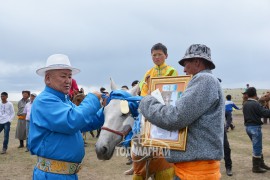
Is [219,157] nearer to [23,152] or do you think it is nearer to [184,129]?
[184,129]

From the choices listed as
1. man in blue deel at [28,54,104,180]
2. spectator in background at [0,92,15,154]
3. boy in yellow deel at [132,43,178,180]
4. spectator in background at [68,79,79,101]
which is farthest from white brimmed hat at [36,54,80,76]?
spectator in background at [0,92,15,154]

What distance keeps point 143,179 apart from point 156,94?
1758mm

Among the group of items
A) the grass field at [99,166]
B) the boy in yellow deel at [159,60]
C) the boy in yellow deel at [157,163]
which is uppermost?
the boy in yellow deel at [159,60]

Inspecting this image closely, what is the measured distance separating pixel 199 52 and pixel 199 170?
109cm

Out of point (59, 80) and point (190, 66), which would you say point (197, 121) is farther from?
point (59, 80)

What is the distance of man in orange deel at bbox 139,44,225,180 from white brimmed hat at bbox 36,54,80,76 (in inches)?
41.4

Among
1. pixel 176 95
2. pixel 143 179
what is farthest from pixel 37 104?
pixel 143 179

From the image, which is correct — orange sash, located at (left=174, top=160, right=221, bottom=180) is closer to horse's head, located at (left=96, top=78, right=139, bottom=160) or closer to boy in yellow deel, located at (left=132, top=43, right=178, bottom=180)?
horse's head, located at (left=96, top=78, right=139, bottom=160)

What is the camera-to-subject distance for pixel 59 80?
3.20 metres

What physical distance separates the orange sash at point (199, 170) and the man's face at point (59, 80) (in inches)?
59.5

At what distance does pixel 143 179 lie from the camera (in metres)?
4.07

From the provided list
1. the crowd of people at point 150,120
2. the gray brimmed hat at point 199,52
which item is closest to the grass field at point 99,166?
the crowd of people at point 150,120

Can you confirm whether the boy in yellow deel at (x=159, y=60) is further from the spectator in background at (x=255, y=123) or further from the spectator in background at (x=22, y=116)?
the spectator in background at (x=22, y=116)

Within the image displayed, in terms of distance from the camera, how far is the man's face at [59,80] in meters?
3.19
